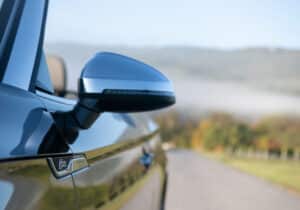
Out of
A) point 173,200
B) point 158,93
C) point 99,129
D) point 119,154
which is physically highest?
point 158,93

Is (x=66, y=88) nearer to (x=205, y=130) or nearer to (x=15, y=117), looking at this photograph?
(x=15, y=117)

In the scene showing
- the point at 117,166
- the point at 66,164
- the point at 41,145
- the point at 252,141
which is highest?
the point at 41,145

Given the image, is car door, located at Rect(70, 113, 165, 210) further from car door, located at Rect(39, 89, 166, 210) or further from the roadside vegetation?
the roadside vegetation

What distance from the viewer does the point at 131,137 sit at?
99.1 inches

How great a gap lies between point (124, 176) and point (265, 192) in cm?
972

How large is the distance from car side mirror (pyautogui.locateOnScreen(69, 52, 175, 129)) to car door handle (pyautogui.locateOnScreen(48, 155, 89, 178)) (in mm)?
99

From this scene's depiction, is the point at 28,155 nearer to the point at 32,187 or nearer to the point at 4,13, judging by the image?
the point at 32,187

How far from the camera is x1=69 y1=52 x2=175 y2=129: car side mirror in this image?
164 centimetres

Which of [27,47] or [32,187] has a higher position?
[27,47]

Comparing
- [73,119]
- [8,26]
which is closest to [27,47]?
[8,26]

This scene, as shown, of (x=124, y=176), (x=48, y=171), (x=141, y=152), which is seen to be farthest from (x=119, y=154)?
(x=48, y=171)

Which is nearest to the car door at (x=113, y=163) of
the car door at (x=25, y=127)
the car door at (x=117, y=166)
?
the car door at (x=117, y=166)

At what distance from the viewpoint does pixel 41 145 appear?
1487 mm

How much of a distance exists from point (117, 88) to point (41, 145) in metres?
0.27
